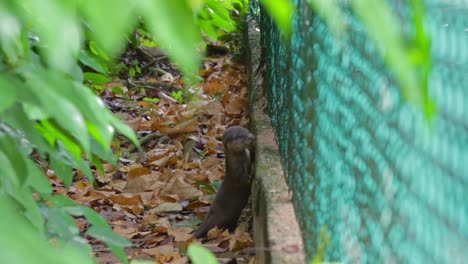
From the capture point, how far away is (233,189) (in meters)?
4.63

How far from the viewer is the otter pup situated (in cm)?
447

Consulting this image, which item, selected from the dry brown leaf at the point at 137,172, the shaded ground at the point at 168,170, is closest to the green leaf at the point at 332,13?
the shaded ground at the point at 168,170

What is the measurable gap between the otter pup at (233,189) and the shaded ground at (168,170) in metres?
0.08

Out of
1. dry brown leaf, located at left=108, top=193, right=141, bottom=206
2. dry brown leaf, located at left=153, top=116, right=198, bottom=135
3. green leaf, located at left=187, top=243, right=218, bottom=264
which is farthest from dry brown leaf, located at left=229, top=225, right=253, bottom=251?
green leaf, located at left=187, top=243, right=218, bottom=264

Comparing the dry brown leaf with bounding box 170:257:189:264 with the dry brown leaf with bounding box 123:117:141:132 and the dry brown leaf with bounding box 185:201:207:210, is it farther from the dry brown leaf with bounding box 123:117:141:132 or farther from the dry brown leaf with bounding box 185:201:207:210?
the dry brown leaf with bounding box 123:117:141:132

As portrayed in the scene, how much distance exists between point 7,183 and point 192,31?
2.99 feet

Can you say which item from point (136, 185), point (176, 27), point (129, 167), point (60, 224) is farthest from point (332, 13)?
point (129, 167)

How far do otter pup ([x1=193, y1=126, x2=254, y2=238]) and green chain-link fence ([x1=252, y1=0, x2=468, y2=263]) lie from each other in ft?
4.31

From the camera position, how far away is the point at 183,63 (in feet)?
2.14

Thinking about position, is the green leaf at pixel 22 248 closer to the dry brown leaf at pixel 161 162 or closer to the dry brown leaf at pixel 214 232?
the dry brown leaf at pixel 214 232

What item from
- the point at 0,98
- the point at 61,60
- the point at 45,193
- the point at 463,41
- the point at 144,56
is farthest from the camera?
the point at 144,56

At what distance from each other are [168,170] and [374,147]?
153 inches

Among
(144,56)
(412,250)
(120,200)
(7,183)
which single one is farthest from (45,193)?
(144,56)

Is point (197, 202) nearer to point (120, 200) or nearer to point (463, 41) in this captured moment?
point (120, 200)
